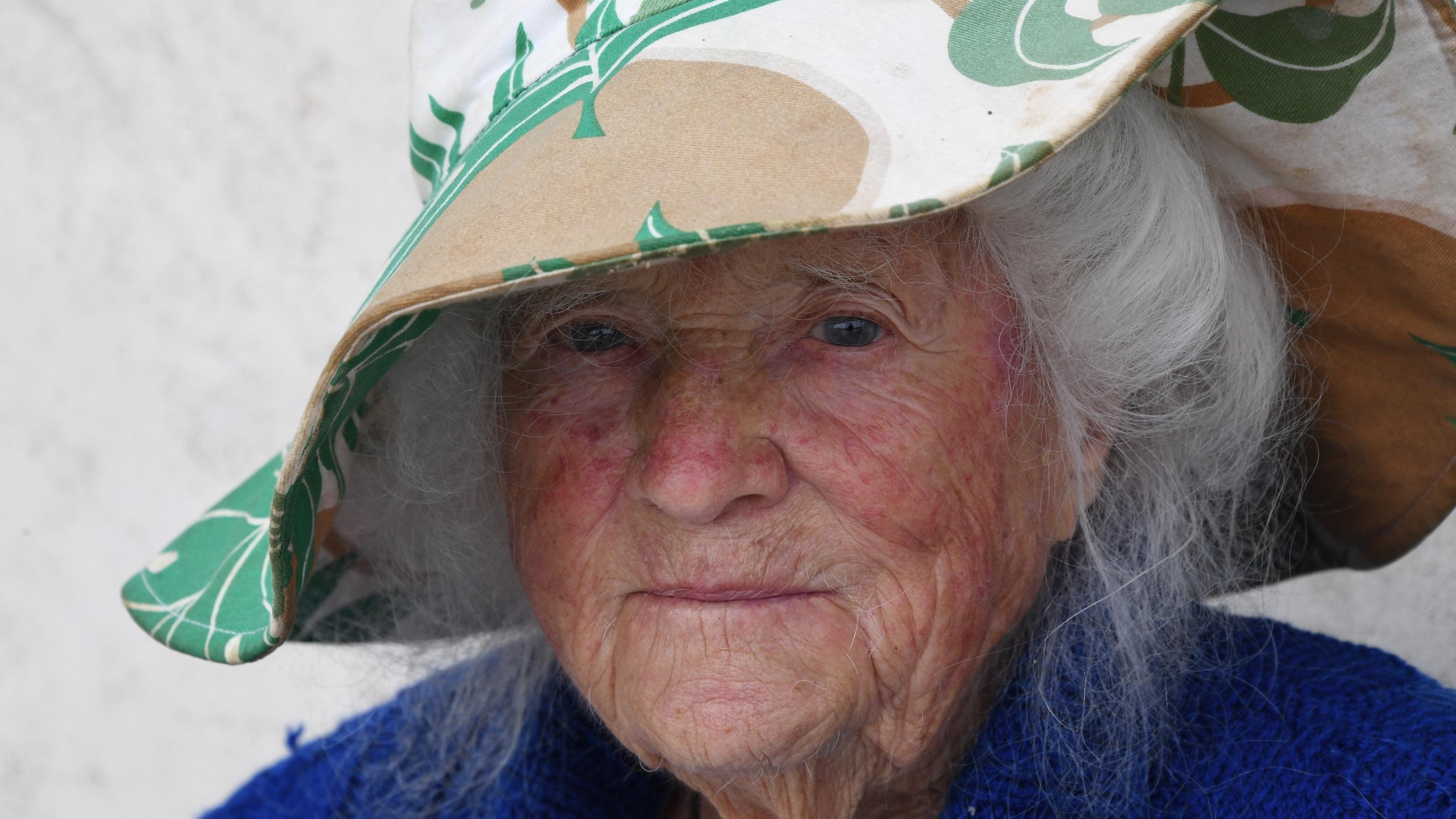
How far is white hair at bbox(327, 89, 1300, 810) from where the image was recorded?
121 centimetres

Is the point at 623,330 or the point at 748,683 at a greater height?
the point at 623,330

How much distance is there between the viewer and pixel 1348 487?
4.96 feet

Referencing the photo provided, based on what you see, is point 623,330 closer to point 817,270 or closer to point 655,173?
point 817,270

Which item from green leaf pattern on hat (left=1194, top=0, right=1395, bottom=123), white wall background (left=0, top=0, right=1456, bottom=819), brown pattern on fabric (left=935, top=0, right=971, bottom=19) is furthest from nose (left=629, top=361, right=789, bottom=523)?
white wall background (left=0, top=0, right=1456, bottom=819)

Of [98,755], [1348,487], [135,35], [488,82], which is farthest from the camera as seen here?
[98,755]

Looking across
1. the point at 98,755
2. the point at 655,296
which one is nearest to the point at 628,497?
the point at 655,296

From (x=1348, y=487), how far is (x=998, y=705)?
1.77 feet

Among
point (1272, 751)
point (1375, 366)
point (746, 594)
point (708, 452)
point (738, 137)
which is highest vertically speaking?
point (738, 137)

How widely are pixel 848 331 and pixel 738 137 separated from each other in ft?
1.21

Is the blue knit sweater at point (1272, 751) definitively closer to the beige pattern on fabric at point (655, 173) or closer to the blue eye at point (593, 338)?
the blue eye at point (593, 338)

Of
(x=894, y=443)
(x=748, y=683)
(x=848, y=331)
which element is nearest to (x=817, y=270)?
(x=848, y=331)

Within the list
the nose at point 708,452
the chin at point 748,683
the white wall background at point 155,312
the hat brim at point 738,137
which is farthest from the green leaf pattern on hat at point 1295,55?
the white wall background at point 155,312

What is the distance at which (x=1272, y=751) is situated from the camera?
1.38 metres

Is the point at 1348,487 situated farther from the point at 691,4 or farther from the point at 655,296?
the point at 691,4
